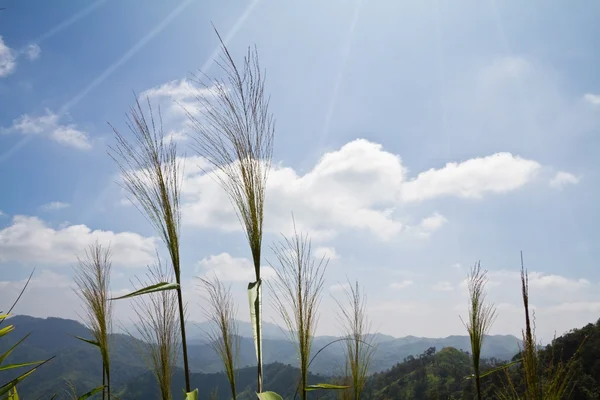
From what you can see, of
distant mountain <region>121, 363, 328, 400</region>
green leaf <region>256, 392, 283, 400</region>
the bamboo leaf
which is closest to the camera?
green leaf <region>256, 392, 283, 400</region>

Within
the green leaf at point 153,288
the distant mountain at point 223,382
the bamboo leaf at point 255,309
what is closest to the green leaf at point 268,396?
the bamboo leaf at point 255,309

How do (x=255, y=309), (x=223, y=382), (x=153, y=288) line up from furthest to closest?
(x=223, y=382) < (x=153, y=288) < (x=255, y=309)

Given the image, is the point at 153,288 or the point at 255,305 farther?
the point at 153,288

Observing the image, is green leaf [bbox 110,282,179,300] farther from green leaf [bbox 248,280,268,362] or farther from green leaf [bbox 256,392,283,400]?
green leaf [bbox 256,392,283,400]

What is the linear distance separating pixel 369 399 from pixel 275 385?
6151cm

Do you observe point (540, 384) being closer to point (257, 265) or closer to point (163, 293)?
point (257, 265)

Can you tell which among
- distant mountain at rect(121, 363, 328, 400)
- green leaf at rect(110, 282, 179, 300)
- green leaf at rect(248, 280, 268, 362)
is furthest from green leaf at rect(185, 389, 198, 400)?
distant mountain at rect(121, 363, 328, 400)

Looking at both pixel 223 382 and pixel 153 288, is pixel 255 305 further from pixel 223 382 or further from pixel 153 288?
pixel 223 382

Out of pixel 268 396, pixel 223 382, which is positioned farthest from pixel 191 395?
pixel 223 382

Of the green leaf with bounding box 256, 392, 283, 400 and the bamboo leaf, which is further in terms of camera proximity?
the bamboo leaf

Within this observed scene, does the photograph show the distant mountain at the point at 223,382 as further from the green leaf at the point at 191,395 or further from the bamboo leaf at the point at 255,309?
the bamboo leaf at the point at 255,309

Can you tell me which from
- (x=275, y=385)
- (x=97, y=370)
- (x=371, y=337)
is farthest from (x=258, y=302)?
(x=97, y=370)

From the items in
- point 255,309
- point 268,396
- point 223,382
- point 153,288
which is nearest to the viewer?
point 268,396

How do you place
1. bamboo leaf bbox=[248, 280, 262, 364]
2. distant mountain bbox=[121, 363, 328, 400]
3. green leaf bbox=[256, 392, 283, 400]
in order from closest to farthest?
green leaf bbox=[256, 392, 283, 400]
bamboo leaf bbox=[248, 280, 262, 364]
distant mountain bbox=[121, 363, 328, 400]
